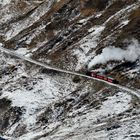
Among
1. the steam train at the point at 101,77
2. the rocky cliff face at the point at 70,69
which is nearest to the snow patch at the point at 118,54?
the rocky cliff face at the point at 70,69

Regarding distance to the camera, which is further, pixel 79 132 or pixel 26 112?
pixel 26 112

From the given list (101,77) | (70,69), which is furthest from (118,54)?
(70,69)

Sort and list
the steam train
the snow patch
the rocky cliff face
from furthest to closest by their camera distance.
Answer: the snow patch
the steam train
the rocky cliff face

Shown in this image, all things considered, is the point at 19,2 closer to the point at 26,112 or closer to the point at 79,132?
the point at 26,112

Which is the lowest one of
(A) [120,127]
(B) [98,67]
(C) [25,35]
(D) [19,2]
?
(A) [120,127]

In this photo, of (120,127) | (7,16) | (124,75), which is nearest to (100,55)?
(124,75)

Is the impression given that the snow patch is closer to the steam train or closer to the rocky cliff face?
the rocky cliff face

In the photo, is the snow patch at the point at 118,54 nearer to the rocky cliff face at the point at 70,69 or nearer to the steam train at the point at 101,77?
the rocky cliff face at the point at 70,69

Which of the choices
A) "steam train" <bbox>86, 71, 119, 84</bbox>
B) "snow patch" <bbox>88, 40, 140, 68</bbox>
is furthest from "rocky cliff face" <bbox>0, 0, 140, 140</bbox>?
"steam train" <bbox>86, 71, 119, 84</bbox>

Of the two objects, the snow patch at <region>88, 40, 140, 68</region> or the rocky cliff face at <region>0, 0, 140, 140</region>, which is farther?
the snow patch at <region>88, 40, 140, 68</region>
